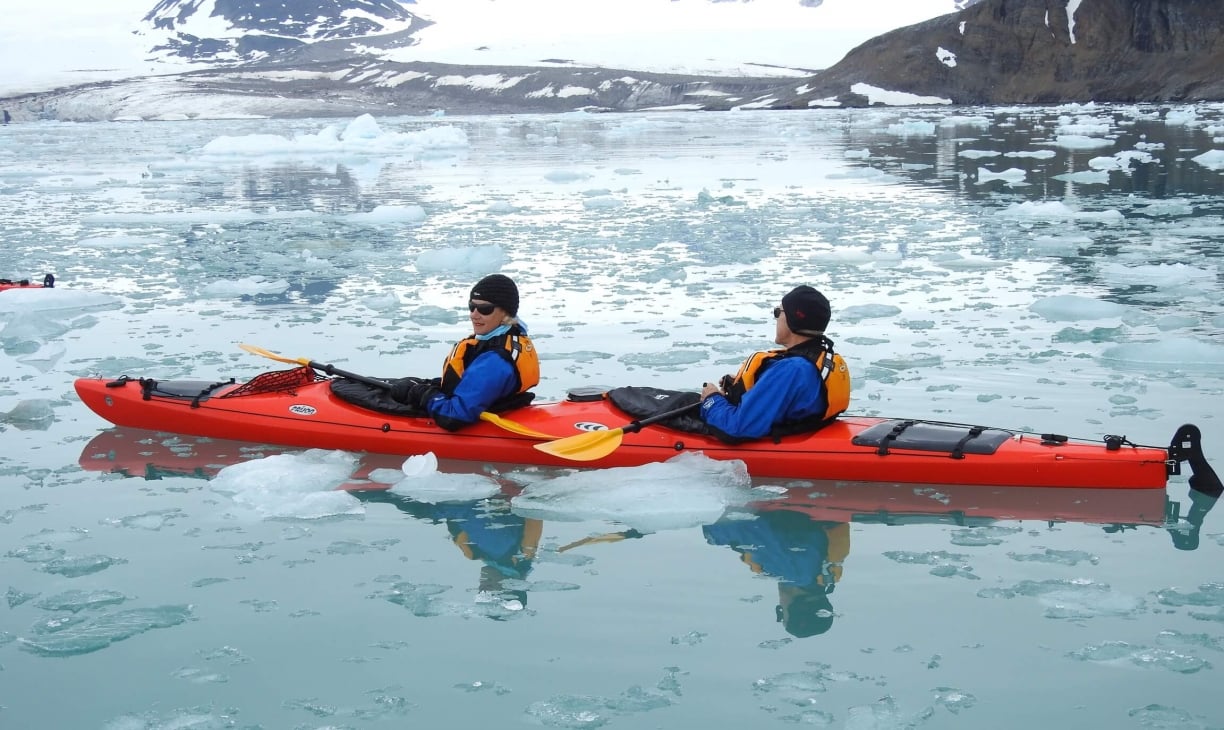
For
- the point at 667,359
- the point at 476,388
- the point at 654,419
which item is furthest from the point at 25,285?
Result: the point at 654,419

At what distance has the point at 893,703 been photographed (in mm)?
2766

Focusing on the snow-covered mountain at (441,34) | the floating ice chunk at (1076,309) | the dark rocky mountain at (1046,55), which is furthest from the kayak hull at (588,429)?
the snow-covered mountain at (441,34)

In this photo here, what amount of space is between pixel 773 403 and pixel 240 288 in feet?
17.5

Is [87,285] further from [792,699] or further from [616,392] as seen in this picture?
[792,699]

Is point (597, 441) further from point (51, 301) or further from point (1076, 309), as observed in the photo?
point (51, 301)

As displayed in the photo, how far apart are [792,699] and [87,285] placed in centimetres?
770

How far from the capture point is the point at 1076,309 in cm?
710

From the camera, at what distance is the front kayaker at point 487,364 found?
14.8ft

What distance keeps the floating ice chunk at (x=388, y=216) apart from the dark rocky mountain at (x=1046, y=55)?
177 ft

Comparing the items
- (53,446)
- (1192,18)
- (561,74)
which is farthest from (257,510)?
(561,74)

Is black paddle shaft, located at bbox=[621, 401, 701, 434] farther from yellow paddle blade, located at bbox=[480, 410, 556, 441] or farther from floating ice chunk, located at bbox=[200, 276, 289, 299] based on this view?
floating ice chunk, located at bbox=[200, 276, 289, 299]

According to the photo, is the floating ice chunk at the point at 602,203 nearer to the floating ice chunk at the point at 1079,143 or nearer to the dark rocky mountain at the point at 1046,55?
the floating ice chunk at the point at 1079,143

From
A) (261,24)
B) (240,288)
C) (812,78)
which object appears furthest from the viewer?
Result: (261,24)

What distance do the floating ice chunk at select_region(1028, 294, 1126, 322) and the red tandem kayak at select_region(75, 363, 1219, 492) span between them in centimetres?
279
